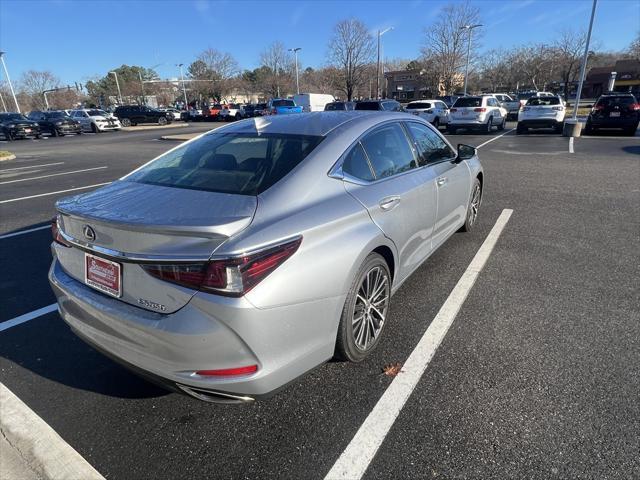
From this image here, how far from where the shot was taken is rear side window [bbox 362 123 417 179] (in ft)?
9.69

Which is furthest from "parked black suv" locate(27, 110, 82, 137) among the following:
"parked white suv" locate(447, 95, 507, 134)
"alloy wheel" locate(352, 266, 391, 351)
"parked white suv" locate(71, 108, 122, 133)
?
"alloy wheel" locate(352, 266, 391, 351)

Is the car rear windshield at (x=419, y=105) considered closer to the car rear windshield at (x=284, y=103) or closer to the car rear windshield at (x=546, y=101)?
the car rear windshield at (x=546, y=101)

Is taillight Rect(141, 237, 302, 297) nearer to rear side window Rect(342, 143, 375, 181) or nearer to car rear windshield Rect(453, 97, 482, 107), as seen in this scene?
rear side window Rect(342, 143, 375, 181)

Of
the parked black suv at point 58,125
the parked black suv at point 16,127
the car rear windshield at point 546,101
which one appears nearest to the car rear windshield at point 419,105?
the car rear windshield at point 546,101

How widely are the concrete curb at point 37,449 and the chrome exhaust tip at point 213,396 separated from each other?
595 mm

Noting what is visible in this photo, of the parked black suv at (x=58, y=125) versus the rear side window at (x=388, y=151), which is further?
the parked black suv at (x=58, y=125)

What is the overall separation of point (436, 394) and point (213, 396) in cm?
136

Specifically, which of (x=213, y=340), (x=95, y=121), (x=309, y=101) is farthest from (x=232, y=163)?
(x=95, y=121)

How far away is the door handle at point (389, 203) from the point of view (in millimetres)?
2734

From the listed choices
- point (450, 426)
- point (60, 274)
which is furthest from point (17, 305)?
point (450, 426)

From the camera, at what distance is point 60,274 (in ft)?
8.08

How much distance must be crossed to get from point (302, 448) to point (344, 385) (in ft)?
1.82

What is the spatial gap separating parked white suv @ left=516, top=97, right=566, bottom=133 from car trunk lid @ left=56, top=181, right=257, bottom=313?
19.7m

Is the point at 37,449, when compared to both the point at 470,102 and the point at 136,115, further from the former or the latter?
the point at 136,115
